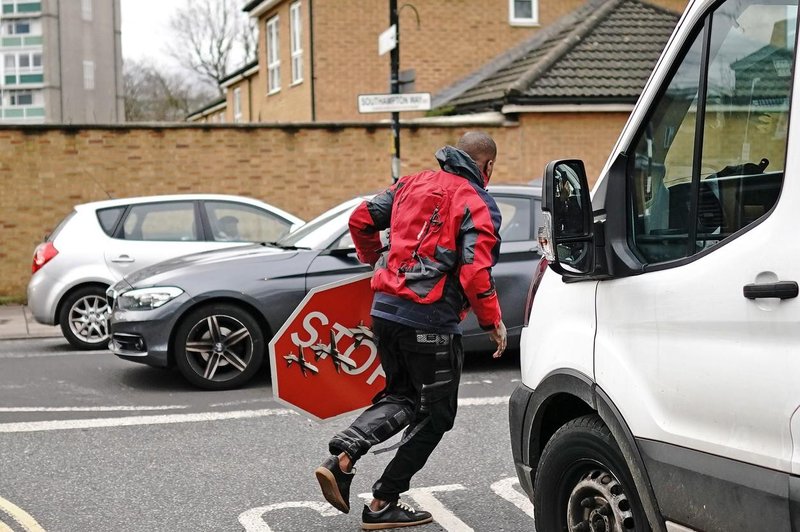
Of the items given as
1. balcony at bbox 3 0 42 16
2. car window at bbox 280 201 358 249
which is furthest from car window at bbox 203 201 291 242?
balcony at bbox 3 0 42 16

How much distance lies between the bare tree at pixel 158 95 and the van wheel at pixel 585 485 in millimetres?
56199

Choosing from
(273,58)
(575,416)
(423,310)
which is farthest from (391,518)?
(273,58)

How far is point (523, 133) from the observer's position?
17297 millimetres

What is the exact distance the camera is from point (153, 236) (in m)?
10.9

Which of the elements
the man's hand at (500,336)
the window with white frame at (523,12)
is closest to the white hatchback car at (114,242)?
the man's hand at (500,336)

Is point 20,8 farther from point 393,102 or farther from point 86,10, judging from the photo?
point 393,102

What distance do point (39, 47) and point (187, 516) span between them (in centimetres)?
8076

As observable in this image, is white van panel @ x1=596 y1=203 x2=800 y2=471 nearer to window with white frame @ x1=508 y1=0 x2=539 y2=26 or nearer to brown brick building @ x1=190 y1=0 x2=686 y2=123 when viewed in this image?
brown brick building @ x1=190 y1=0 x2=686 y2=123

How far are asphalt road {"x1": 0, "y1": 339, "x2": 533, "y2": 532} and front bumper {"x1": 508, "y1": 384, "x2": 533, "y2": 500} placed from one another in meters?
0.86

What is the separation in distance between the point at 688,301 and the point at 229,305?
5.71 m

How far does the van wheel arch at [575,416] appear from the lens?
→ 10.4ft

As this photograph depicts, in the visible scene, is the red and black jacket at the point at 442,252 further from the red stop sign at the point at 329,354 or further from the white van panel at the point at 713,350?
the white van panel at the point at 713,350

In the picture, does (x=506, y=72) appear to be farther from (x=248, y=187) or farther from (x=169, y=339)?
(x=169, y=339)

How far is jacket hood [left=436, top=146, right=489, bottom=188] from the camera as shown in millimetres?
4688
